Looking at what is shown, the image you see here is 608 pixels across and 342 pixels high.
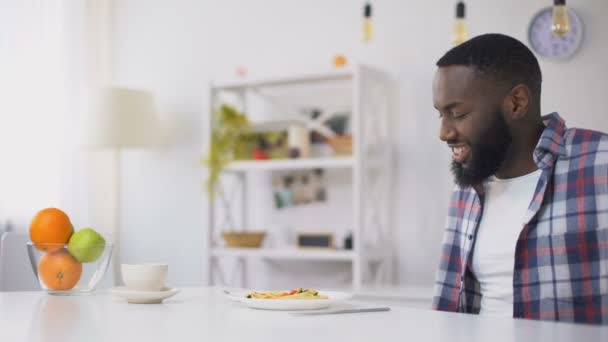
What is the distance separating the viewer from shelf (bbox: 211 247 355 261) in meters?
3.46

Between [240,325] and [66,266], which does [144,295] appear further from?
[240,325]

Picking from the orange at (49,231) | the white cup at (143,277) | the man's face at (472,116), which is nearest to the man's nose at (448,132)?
the man's face at (472,116)

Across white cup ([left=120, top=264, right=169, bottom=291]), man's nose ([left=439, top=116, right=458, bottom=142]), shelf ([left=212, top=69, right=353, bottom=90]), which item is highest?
shelf ([left=212, top=69, right=353, bottom=90])

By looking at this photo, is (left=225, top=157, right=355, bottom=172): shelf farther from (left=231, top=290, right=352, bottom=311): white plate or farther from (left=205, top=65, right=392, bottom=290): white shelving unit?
(left=231, top=290, right=352, bottom=311): white plate

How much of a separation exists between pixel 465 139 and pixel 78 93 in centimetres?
299

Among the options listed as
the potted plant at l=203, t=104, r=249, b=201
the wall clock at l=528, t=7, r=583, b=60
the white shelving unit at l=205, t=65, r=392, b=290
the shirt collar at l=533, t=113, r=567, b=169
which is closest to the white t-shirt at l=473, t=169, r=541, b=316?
the shirt collar at l=533, t=113, r=567, b=169

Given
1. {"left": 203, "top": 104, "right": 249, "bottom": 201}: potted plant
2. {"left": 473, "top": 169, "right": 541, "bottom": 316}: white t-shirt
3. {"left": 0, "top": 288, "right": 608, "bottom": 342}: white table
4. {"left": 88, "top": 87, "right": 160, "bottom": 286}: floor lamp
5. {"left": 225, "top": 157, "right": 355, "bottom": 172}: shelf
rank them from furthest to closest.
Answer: {"left": 88, "top": 87, "right": 160, "bottom": 286}: floor lamp
{"left": 203, "top": 104, "right": 249, "bottom": 201}: potted plant
{"left": 225, "top": 157, "right": 355, "bottom": 172}: shelf
{"left": 473, "top": 169, "right": 541, "bottom": 316}: white t-shirt
{"left": 0, "top": 288, "right": 608, "bottom": 342}: white table

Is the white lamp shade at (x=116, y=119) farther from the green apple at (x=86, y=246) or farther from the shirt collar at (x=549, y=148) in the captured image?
the shirt collar at (x=549, y=148)

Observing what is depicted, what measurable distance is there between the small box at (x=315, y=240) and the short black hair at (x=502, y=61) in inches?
71.0

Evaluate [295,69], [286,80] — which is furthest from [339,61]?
[295,69]

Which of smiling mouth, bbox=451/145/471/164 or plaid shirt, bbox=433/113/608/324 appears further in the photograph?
smiling mouth, bbox=451/145/471/164

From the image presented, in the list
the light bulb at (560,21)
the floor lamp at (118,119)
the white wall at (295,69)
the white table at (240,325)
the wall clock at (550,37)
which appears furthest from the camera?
the floor lamp at (118,119)

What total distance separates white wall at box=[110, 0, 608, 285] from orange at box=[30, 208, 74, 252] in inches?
82.6

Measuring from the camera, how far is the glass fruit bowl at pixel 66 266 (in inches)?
68.3
